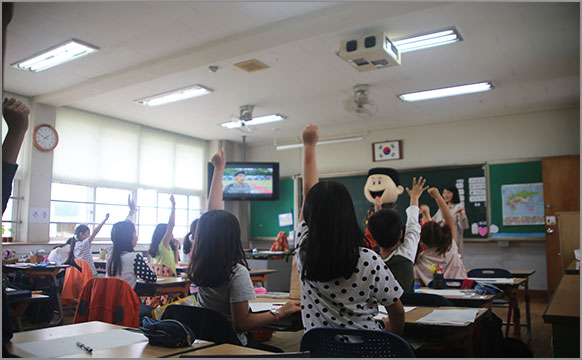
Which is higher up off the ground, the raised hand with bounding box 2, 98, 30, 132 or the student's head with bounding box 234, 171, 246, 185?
the student's head with bounding box 234, 171, 246, 185

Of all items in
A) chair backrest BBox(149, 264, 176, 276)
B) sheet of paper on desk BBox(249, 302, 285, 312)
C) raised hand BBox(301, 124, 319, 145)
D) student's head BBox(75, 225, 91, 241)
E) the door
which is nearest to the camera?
raised hand BBox(301, 124, 319, 145)

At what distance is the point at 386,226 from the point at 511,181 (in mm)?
5868

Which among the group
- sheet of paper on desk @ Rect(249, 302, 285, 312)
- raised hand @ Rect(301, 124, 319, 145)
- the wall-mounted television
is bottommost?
sheet of paper on desk @ Rect(249, 302, 285, 312)

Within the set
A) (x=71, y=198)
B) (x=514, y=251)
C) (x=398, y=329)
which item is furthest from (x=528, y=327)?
(x=71, y=198)

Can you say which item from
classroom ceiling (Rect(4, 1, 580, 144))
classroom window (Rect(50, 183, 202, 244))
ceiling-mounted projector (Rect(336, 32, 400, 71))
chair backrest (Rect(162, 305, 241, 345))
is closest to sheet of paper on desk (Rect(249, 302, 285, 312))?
chair backrest (Rect(162, 305, 241, 345))

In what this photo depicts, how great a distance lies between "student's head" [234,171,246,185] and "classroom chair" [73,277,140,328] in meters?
5.61

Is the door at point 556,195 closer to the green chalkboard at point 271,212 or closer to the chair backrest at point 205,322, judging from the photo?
the green chalkboard at point 271,212

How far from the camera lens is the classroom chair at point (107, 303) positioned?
2.81 metres

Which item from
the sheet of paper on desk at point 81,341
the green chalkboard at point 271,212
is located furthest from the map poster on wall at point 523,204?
the sheet of paper on desk at point 81,341

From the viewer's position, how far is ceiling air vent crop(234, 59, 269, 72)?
543 cm

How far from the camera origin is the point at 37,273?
528cm

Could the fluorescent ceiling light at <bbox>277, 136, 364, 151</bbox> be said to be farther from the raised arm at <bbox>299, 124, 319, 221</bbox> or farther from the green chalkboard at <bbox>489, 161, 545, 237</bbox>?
the raised arm at <bbox>299, 124, 319, 221</bbox>

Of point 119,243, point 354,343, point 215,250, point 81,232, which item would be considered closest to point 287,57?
point 119,243

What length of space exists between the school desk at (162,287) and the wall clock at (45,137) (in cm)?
389
